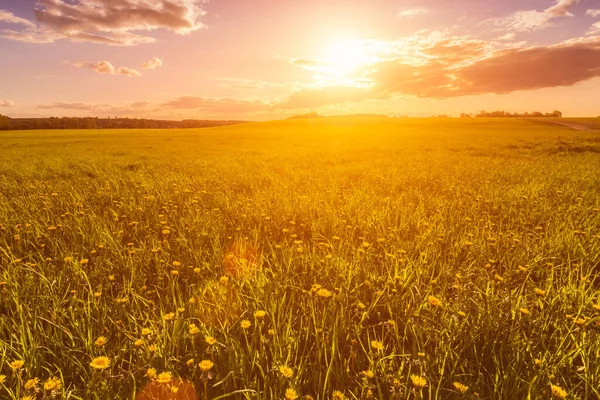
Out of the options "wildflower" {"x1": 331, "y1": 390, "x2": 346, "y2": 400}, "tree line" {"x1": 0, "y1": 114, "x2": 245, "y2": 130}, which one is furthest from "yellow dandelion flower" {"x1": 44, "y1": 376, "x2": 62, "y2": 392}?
"tree line" {"x1": 0, "y1": 114, "x2": 245, "y2": 130}

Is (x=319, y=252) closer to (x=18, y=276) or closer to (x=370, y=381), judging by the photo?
(x=370, y=381)

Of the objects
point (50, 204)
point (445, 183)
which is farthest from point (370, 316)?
point (445, 183)

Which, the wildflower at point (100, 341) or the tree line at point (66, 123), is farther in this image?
the tree line at point (66, 123)

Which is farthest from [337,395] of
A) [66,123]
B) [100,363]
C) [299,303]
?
[66,123]

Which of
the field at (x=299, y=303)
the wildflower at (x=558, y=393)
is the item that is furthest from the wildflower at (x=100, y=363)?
the wildflower at (x=558, y=393)

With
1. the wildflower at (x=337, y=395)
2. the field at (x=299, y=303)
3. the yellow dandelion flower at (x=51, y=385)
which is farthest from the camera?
the field at (x=299, y=303)

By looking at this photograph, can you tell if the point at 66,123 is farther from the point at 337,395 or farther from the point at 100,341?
the point at 337,395

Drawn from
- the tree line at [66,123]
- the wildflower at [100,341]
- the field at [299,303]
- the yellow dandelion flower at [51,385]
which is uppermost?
the tree line at [66,123]

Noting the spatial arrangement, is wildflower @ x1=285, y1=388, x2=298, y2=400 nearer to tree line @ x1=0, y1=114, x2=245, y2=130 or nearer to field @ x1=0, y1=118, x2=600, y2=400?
field @ x1=0, y1=118, x2=600, y2=400

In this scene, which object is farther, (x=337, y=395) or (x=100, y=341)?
(x=100, y=341)

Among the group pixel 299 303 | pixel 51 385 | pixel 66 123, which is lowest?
pixel 299 303

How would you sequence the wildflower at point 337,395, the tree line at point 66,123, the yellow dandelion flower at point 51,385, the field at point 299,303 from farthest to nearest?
1. the tree line at point 66,123
2. the field at point 299,303
3. the wildflower at point 337,395
4. the yellow dandelion flower at point 51,385

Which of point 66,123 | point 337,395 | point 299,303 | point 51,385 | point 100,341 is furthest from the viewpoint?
point 66,123

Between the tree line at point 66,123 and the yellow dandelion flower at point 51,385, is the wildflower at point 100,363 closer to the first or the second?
the yellow dandelion flower at point 51,385
